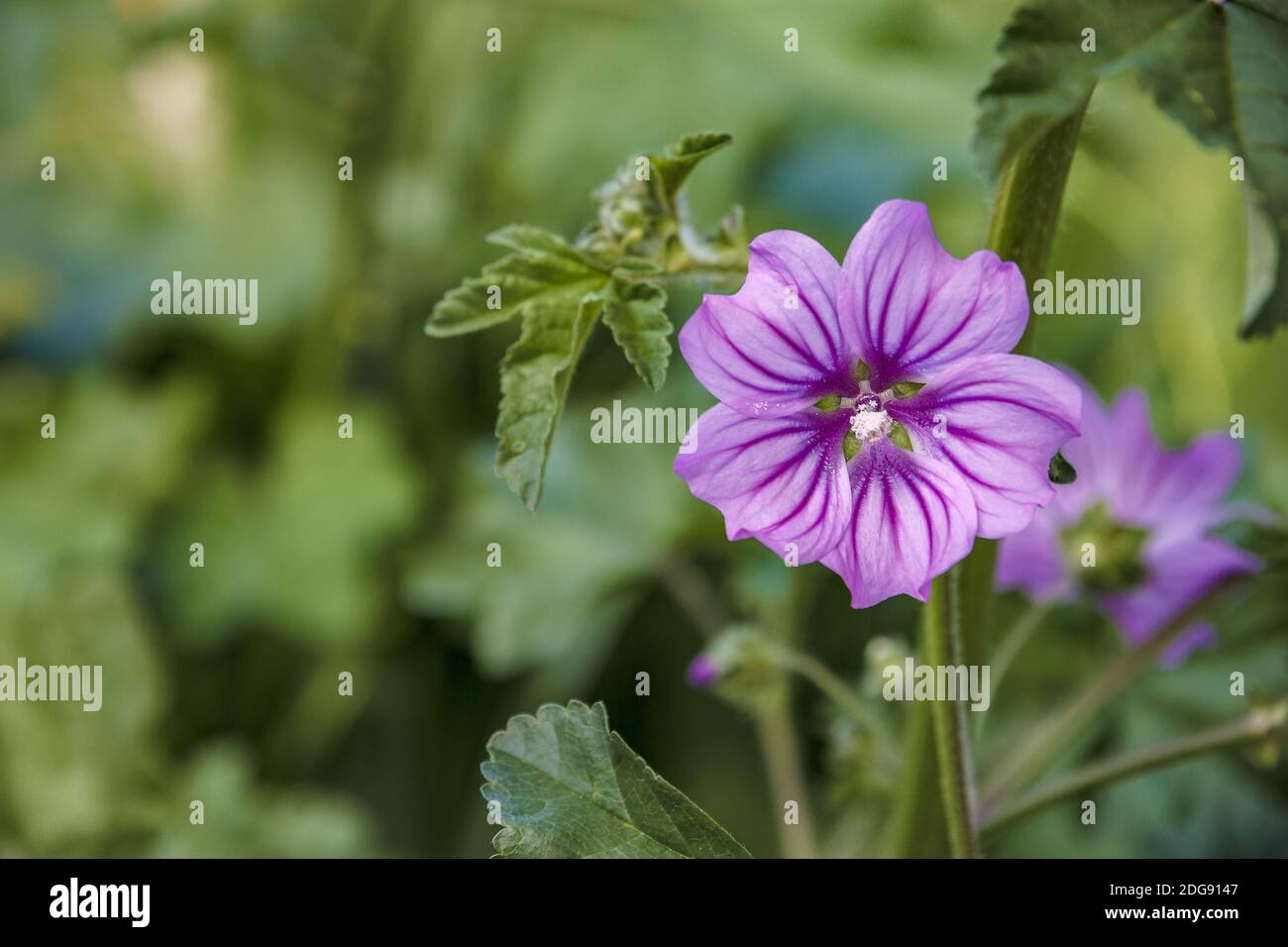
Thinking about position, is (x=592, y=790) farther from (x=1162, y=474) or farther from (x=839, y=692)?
(x=1162, y=474)

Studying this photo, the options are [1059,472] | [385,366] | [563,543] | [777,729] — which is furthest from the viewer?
[385,366]

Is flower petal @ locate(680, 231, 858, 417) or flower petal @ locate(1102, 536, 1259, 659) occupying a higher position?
flower petal @ locate(680, 231, 858, 417)

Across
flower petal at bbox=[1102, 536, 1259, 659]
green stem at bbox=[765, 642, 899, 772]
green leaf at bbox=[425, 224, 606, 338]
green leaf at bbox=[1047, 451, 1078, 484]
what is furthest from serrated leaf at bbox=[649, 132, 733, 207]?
flower petal at bbox=[1102, 536, 1259, 659]

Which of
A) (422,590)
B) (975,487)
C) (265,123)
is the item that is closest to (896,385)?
(975,487)

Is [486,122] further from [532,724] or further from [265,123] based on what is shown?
[532,724]

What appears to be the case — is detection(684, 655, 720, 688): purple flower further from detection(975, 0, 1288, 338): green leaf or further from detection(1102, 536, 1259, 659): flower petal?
detection(975, 0, 1288, 338): green leaf

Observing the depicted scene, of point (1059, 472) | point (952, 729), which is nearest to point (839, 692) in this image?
point (952, 729)

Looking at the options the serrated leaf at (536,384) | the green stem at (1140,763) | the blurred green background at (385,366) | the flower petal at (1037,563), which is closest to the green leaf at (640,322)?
the serrated leaf at (536,384)
